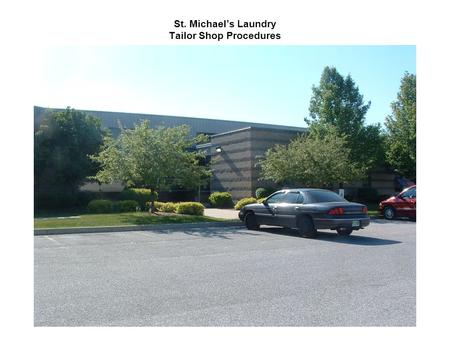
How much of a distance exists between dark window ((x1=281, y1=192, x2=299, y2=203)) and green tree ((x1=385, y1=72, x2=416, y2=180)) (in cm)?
1648

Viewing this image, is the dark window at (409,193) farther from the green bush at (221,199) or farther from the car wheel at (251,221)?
the green bush at (221,199)

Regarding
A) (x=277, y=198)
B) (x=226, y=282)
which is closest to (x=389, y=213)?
(x=277, y=198)

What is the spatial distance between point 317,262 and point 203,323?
13.8 feet

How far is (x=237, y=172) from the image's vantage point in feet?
90.0

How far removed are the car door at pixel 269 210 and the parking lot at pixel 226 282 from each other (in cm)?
188

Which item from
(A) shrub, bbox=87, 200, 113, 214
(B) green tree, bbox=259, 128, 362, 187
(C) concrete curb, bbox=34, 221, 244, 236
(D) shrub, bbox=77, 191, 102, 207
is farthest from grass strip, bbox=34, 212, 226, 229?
(D) shrub, bbox=77, 191, 102, 207

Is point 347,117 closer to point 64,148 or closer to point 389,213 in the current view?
point 389,213

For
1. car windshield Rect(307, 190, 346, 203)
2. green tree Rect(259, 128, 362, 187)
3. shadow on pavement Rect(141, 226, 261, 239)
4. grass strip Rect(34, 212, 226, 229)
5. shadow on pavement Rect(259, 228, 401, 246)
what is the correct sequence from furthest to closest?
1. green tree Rect(259, 128, 362, 187)
2. grass strip Rect(34, 212, 226, 229)
3. shadow on pavement Rect(141, 226, 261, 239)
4. car windshield Rect(307, 190, 346, 203)
5. shadow on pavement Rect(259, 228, 401, 246)

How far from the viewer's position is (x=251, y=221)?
48.7 feet

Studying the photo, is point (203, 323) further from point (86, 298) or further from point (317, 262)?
point (317, 262)

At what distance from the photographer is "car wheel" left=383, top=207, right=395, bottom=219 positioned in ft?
62.5

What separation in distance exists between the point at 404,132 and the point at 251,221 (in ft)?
56.1

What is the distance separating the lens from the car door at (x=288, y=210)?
42.1ft

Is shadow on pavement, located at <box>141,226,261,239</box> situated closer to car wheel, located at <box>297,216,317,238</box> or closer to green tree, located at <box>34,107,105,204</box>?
car wheel, located at <box>297,216,317,238</box>
